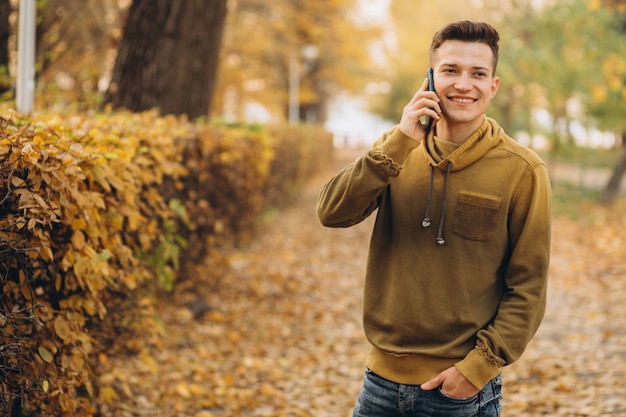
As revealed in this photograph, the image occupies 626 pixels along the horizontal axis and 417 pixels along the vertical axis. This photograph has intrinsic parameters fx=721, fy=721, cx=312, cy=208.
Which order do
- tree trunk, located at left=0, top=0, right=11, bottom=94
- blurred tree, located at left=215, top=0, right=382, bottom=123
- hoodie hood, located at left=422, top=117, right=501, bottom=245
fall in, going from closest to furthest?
hoodie hood, located at left=422, top=117, right=501, bottom=245 → tree trunk, located at left=0, top=0, right=11, bottom=94 → blurred tree, located at left=215, top=0, right=382, bottom=123

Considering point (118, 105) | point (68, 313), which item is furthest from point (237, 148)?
point (68, 313)

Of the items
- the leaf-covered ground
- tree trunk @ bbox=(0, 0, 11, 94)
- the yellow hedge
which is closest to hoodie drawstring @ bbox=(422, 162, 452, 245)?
the yellow hedge

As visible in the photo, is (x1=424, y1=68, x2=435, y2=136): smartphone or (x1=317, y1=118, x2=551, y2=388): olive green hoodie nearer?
(x1=317, y1=118, x2=551, y2=388): olive green hoodie

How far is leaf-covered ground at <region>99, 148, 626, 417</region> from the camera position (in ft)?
17.7

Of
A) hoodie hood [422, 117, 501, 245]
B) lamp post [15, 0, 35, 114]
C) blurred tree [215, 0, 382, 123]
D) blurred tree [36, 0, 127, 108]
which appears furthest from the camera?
blurred tree [215, 0, 382, 123]

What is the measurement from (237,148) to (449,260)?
630 cm

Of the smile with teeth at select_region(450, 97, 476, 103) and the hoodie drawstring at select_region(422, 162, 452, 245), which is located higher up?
the smile with teeth at select_region(450, 97, 476, 103)

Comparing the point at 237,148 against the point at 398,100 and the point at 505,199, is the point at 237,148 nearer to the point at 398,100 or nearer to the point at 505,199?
the point at 505,199

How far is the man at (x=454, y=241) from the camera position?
2.47 m

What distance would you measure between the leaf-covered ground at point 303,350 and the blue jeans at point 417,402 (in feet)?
6.93

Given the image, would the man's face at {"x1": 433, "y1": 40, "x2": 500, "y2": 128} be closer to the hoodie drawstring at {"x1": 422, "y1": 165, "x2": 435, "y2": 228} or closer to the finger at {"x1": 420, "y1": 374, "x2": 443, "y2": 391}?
the hoodie drawstring at {"x1": 422, "y1": 165, "x2": 435, "y2": 228}

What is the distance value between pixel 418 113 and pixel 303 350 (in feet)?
16.0

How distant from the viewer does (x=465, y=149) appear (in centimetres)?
256

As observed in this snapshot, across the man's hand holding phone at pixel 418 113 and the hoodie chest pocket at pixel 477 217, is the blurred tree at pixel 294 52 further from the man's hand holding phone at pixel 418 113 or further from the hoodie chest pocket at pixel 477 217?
the hoodie chest pocket at pixel 477 217
